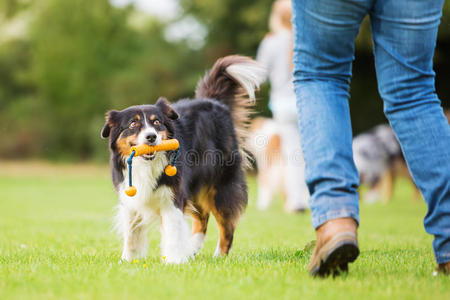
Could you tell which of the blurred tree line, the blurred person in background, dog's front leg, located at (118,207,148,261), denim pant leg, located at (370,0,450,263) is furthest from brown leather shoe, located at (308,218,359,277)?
the blurred tree line

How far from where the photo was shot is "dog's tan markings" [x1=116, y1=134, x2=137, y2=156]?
11.3ft

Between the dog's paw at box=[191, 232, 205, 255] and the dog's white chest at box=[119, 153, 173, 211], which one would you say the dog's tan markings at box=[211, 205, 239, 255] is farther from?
the dog's white chest at box=[119, 153, 173, 211]

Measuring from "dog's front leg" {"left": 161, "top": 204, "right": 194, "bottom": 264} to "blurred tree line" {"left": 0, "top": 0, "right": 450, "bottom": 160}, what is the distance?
17858mm

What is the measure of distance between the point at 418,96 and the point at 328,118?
1.44ft

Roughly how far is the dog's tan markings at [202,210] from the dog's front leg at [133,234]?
603 millimetres

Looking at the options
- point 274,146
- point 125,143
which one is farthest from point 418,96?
point 274,146

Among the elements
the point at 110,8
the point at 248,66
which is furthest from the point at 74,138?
the point at 248,66

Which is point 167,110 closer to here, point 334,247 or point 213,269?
point 213,269

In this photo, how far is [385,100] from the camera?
2.52m

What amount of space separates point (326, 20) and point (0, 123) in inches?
Result: 1078

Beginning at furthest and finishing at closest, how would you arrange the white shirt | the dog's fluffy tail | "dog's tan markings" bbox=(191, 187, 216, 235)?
the white shirt → the dog's fluffy tail → "dog's tan markings" bbox=(191, 187, 216, 235)

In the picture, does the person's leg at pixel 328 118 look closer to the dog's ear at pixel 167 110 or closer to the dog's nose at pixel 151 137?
the dog's nose at pixel 151 137


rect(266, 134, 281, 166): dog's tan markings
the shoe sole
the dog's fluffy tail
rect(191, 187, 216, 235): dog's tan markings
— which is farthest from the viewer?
rect(266, 134, 281, 166): dog's tan markings

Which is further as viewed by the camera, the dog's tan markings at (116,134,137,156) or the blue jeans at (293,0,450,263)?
the dog's tan markings at (116,134,137,156)
